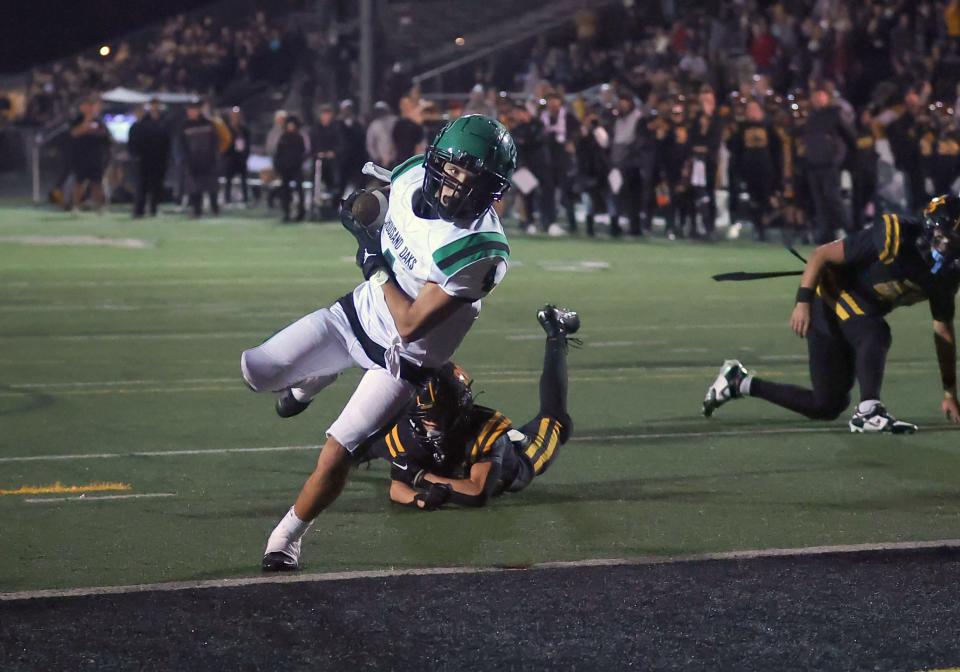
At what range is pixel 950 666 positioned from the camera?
188 inches

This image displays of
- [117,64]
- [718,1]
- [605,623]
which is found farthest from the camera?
[117,64]

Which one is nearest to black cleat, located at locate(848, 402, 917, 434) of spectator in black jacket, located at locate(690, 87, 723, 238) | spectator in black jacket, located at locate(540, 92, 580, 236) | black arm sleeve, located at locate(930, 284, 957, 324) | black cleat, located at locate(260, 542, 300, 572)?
black arm sleeve, located at locate(930, 284, 957, 324)

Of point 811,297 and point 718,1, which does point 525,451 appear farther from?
point 718,1

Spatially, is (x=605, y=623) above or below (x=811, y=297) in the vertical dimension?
below

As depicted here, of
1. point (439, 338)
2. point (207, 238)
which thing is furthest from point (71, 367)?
point (207, 238)

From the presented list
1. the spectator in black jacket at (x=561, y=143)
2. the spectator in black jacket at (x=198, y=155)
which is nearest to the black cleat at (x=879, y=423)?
the spectator in black jacket at (x=561, y=143)

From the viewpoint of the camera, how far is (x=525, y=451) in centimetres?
717

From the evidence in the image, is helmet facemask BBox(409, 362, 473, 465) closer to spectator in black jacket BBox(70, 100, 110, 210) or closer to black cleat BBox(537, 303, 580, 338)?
black cleat BBox(537, 303, 580, 338)

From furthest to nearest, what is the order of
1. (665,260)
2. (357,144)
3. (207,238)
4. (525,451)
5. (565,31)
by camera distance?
(565,31)
(357,144)
(207,238)
(665,260)
(525,451)

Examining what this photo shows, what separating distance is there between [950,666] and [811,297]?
3833mm

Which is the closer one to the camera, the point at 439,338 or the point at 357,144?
the point at 439,338

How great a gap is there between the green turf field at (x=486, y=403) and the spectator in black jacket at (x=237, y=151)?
11811mm

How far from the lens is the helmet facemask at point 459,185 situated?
571 cm

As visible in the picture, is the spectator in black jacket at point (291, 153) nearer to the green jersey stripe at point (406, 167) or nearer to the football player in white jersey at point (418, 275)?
the green jersey stripe at point (406, 167)
